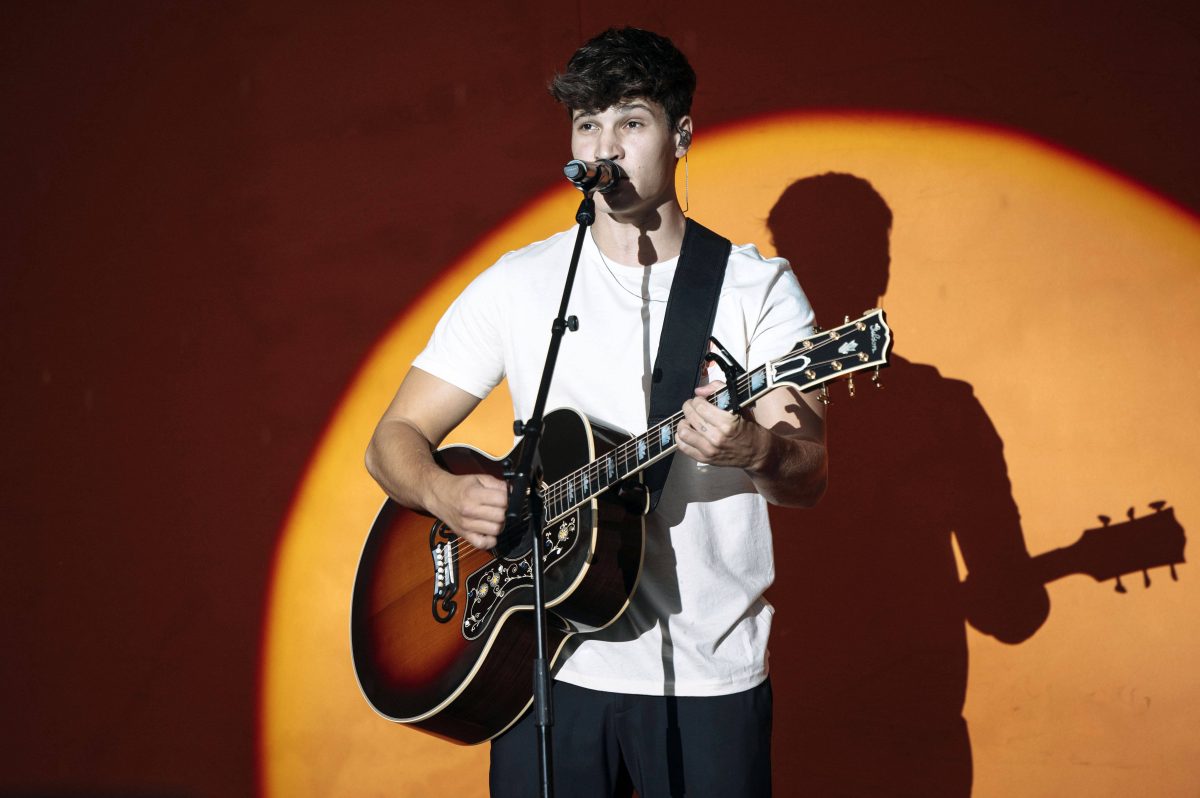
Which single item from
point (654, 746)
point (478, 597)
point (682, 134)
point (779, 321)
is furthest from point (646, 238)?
point (654, 746)

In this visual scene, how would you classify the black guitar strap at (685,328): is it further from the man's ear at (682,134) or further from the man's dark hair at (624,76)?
the man's dark hair at (624,76)

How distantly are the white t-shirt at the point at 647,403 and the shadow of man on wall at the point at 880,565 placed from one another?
1.00m

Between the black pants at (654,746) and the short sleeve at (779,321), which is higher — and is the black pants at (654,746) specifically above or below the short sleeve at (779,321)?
below

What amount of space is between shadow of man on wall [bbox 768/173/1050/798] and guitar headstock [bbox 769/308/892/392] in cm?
137

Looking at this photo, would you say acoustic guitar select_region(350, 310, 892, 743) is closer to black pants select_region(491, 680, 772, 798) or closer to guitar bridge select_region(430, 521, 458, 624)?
guitar bridge select_region(430, 521, 458, 624)

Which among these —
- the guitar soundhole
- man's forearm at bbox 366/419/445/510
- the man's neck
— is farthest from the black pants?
the man's neck

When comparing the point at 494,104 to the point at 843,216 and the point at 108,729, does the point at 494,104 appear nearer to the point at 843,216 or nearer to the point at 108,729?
the point at 843,216

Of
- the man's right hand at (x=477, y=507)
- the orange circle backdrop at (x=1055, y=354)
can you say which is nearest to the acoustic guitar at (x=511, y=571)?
the man's right hand at (x=477, y=507)

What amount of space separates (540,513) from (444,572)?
2.27 ft

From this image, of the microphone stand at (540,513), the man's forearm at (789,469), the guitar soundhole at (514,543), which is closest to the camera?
the microphone stand at (540,513)

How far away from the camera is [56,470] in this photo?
3742mm

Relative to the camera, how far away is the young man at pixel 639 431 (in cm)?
204

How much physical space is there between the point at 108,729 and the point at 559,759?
2.30 m

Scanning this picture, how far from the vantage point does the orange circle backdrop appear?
292 centimetres
